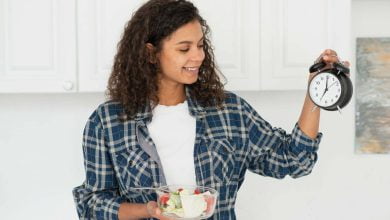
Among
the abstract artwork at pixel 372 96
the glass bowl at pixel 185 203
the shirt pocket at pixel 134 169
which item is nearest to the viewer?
the glass bowl at pixel 185 203

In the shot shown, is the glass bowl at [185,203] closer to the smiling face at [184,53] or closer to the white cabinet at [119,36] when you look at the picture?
the smiling face at [184,53]

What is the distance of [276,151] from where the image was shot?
1527mm

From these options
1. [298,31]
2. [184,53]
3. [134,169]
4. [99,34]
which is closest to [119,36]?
[99,34]

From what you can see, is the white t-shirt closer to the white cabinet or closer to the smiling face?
the smiling face

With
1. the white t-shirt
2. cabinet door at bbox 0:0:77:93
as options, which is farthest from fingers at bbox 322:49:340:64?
cabinet door at bbox 0:0:77:93

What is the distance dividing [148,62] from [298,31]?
0.53 m

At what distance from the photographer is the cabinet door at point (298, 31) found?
1683 millimetres

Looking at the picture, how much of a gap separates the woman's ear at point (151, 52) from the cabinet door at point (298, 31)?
0.40 metres

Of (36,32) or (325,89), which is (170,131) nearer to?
(325,89)

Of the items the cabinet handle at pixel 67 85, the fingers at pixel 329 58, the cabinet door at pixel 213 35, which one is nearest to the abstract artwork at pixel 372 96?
the cabinet door at pixel 213 35

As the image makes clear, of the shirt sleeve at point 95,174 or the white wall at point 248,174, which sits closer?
the shirt sleeve at point 95,174

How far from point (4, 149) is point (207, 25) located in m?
1.00

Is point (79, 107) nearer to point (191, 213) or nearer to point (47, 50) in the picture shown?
point (47, 50)

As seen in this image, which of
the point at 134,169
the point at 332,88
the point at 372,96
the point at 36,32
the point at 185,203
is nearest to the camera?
the point at 185,203
